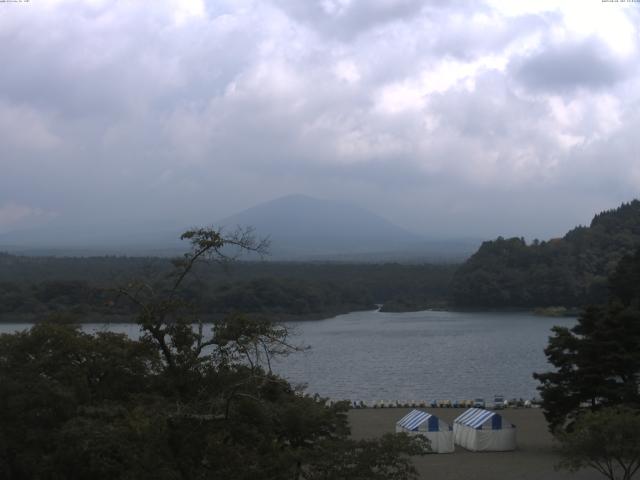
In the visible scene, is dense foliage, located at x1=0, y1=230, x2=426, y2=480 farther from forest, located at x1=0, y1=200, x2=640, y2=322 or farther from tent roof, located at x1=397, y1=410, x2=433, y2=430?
forest, located at x1=0, y1=200, x2=640, y2=322

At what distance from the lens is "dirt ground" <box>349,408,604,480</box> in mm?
12297

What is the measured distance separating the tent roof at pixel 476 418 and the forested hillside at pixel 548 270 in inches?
1503

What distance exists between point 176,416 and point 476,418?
9380 mm

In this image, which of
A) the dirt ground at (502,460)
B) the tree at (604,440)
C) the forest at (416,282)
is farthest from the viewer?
the forest at (416,282)

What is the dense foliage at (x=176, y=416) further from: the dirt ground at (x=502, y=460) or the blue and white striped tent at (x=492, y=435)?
the blue and white striped tent at (x=492, y=435)

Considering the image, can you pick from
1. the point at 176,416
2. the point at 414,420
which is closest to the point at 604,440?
the point at 414,420

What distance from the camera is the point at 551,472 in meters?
12.4

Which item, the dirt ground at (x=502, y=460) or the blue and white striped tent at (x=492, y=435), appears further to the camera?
the blue and white striped tent at (x=492, y=435)

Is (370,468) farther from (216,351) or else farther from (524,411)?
(524,411)

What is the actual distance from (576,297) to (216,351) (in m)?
50.6

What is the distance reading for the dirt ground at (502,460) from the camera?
1230cm

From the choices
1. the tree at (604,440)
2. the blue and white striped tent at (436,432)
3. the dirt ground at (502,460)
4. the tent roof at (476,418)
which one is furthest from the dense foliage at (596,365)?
the tree at (604,440)

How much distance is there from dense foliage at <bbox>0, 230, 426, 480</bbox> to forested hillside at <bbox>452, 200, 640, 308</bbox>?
46713mm

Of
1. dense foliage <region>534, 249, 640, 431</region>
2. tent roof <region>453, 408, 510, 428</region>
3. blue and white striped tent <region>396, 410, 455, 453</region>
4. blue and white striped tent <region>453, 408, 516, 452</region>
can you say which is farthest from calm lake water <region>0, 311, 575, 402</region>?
dense foliage <region>534, 249, 640, 431</region>
